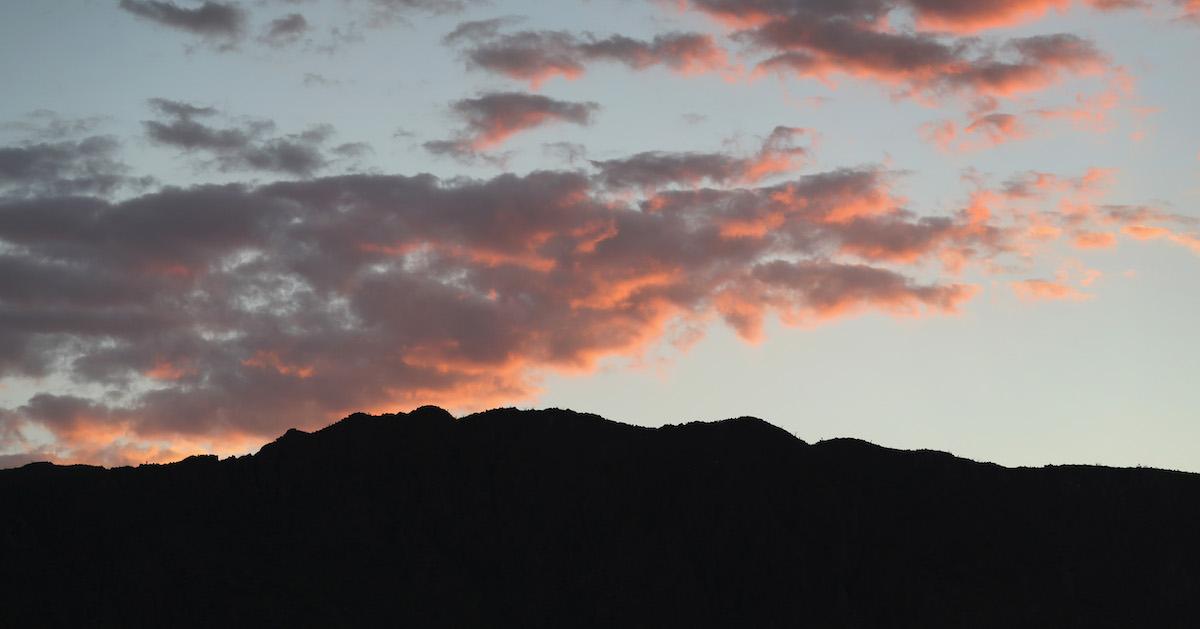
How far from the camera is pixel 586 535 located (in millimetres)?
56625

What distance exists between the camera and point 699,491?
58.2 meters

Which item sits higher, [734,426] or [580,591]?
[734,426]

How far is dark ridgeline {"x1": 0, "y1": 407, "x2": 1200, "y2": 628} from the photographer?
53156mm

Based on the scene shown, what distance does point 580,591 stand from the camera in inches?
2154

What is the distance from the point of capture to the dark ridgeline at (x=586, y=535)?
174 feet

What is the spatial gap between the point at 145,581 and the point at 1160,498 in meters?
42.6

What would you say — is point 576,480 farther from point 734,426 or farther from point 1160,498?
point 1160,498

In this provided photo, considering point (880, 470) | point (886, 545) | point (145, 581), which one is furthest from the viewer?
point (880, 470)

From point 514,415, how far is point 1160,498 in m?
28.7

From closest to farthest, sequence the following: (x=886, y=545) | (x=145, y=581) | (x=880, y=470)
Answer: (x=145, y=581) < (x=886, y=545) < (x=880, y=470)

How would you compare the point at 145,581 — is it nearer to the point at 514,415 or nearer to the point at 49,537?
the point at 49,537

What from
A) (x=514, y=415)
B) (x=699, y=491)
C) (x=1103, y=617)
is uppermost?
(x=514, y=415)

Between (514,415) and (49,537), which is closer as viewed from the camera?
(49,537)

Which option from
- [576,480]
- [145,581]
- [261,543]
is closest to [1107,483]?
[576,480]
